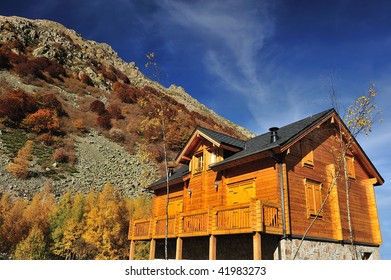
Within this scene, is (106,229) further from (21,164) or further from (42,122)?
(42,122)

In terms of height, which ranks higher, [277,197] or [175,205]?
[175,205]

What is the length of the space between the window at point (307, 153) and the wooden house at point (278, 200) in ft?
0.17

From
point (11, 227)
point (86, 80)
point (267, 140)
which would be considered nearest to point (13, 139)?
point (11, 227)

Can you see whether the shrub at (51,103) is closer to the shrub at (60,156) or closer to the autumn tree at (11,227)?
the shrub at (60,156)

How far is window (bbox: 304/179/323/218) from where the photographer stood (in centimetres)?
1535

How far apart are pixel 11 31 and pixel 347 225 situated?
69981mm

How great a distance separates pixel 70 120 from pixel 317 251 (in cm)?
4383

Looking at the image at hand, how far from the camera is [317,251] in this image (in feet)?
48.1

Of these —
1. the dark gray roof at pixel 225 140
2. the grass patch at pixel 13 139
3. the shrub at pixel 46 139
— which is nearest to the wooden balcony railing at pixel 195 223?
the dark gray roof at pixel 225 140

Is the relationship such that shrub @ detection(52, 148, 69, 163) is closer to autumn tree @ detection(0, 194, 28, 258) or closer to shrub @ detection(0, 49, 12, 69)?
autumn tree @ detection(0, 194, 28, 258)

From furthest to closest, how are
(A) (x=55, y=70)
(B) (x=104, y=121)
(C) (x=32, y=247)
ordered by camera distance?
(A) (x=55, y=70)
(B) (x=104, y=121)
(C) (x=32, y=247)

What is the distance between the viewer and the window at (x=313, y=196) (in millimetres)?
15352

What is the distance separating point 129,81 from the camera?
77.5m
